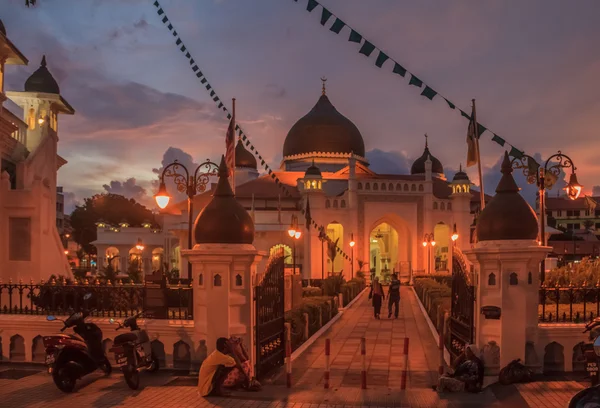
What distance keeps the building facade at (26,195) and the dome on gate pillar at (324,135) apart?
3662 centimetres

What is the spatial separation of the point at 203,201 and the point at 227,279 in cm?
4331

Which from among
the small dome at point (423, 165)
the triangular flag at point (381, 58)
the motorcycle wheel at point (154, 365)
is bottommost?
the motorcycle wheel at point (154, 365)

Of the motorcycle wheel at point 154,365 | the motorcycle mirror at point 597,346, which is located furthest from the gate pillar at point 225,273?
the motorcycle mirror at point 597,346

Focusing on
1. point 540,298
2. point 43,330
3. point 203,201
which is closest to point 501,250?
point 540,298

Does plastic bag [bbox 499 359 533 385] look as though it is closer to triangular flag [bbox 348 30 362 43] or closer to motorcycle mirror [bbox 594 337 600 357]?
motorcycle mirror [bbox 594 337 600 357]

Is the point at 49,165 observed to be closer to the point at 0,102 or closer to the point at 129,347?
the point at 0,102

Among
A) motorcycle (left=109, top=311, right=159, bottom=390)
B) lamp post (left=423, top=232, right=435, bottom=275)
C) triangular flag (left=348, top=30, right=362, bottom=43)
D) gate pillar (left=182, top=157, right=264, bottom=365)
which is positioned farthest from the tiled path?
lamp post (left=423, top=232, right=435, bottom=275)

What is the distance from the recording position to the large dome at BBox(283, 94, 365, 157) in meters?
57.1

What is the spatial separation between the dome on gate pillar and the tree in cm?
3126

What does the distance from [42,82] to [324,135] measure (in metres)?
36.4

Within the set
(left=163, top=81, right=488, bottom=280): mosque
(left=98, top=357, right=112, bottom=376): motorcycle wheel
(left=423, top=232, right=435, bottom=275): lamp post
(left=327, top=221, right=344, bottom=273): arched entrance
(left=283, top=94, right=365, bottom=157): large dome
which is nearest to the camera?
(left=98, top=357, right=112, bottom=376): motorcycle wheel

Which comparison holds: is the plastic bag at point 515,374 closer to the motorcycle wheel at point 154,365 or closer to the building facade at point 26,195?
the motorcycle wheel at point 154,365

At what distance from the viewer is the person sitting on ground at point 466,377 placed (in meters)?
9.16

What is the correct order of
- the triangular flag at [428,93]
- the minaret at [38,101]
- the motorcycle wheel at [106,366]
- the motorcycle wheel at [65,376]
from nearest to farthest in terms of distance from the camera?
the motorcycle wheel at [65,376]
the motorcycle wheel at [106,366]
the triangular flag at [428,93]
the minaret at [38,101]
